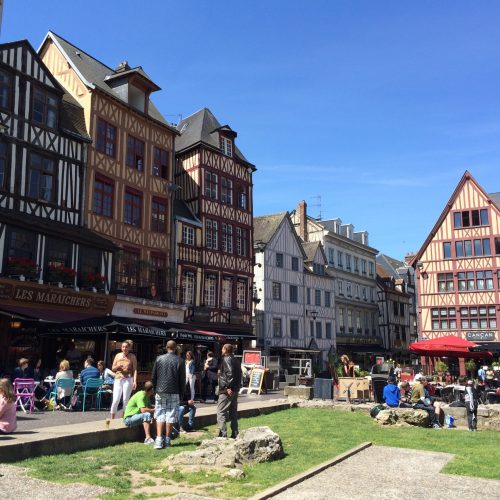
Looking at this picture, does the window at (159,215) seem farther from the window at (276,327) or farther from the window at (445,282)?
the window at (445,282)

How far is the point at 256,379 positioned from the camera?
67.1ft

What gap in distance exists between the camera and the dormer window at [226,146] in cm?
3054

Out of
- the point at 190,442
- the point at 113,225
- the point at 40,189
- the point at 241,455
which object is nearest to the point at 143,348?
the point at 113,225

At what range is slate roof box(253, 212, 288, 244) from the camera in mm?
35981

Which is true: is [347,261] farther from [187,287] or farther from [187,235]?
[187,287]

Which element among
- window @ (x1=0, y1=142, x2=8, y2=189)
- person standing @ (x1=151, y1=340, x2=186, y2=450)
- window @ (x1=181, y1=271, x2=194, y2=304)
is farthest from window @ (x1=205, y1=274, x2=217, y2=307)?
person standing @ (x1=151, y1=340, x2=186, y2=450)

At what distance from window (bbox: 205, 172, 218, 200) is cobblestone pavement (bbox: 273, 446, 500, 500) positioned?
22189mm

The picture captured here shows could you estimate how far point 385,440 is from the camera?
9664 mm

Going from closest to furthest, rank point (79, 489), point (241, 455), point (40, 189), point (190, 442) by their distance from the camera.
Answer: point (79, 489) < point (241, 455) < point (190, 442) < point (40, 189)

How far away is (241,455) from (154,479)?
130 centimetres

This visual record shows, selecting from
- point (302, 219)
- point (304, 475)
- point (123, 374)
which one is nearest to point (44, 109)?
point (123, 374)

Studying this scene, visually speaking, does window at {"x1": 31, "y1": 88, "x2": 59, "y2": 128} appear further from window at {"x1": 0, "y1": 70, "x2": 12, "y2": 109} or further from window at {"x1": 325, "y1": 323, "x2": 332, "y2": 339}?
window at {"x1": 325, "y1": 323, "x2": 332, "y2": 339}

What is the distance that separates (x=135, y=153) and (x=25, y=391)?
1462cm

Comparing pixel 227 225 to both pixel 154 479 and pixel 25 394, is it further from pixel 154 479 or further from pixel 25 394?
pixel 154 479
